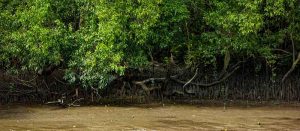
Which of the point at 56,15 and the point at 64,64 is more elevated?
the point at 56,15

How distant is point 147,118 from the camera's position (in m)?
14.4

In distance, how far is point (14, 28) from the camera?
16.8 meters

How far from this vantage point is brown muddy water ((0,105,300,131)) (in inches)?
500

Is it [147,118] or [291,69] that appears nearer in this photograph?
[147,118]

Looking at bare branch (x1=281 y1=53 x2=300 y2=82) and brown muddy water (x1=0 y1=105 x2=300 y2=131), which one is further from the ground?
bare branch (x1=281 y1=53 x2=300 y2=82)

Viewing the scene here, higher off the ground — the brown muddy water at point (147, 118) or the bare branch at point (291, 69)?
the bare branch at point (291, 69)

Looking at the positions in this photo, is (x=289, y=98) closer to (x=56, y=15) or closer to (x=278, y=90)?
(x=278, y=90)

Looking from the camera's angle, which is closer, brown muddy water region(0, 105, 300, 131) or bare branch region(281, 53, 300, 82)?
brown muddy water region(0, 105, 300, 131)

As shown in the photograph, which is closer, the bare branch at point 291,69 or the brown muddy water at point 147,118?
the brown muddy water at point 147,118

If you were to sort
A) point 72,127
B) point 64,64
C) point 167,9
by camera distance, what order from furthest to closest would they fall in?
point 64,64, point 167,9, point 72,127

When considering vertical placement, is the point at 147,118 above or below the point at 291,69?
below

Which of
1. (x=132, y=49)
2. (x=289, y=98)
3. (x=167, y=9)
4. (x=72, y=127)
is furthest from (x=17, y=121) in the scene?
(x=289, y=98)

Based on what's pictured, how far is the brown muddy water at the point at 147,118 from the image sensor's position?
12.7m

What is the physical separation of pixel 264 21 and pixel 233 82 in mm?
2875
